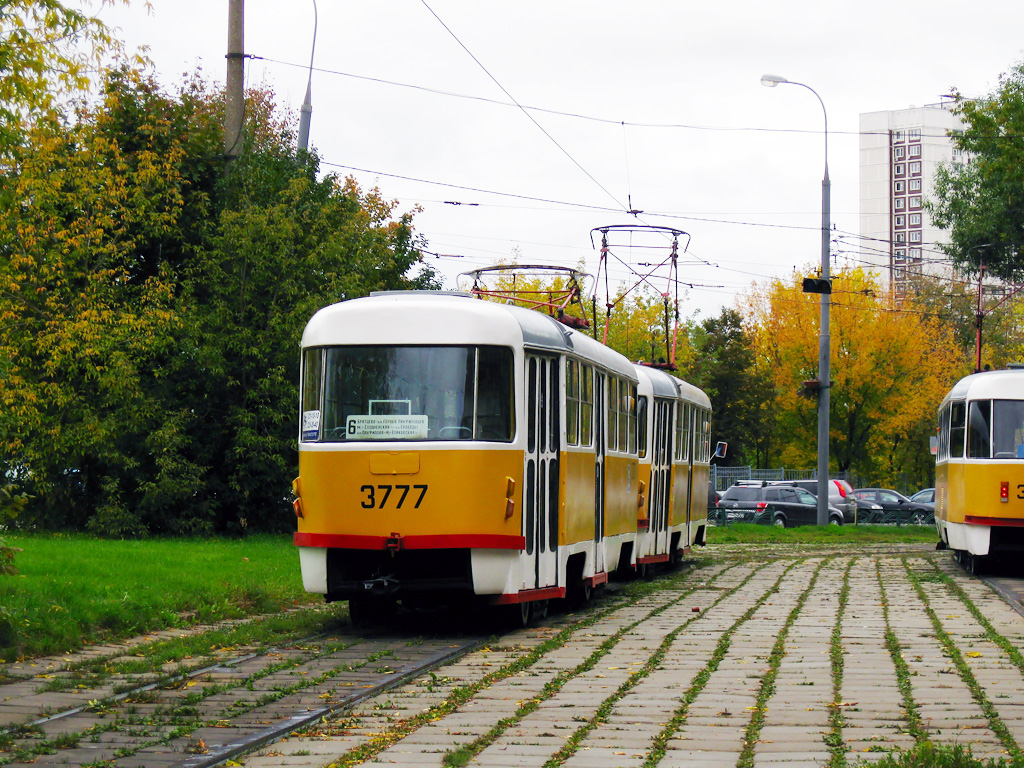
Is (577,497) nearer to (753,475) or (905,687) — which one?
(905,687)

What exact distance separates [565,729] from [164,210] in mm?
19846

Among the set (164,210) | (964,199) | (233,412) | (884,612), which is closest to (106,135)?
(164,210)

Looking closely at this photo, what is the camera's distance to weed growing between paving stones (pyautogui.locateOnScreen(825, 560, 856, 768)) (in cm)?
701

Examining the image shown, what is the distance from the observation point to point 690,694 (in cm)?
907

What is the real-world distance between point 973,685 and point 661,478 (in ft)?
40.8

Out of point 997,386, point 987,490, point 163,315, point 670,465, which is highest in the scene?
point 163,315

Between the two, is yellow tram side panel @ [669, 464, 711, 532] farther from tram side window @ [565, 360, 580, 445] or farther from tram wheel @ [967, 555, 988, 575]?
tram side window @ [565, 360, 580, 445]

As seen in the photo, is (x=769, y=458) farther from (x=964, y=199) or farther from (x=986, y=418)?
(x=986, y=418)

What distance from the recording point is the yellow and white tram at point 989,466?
2067 centimetres

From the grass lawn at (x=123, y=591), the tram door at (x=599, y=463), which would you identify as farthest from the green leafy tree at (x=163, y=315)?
the tram door at (x=599, y=463)

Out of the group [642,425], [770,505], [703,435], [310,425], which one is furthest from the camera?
[770,505]

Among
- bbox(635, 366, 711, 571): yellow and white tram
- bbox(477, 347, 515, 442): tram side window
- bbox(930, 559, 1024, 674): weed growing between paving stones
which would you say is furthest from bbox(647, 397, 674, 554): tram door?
bbox(477, 347, 515, 442): tram side window

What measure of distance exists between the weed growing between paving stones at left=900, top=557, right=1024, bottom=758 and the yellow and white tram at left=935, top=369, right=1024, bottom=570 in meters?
4.79

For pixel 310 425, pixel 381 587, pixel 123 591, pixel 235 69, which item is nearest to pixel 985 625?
pixel 381 587
